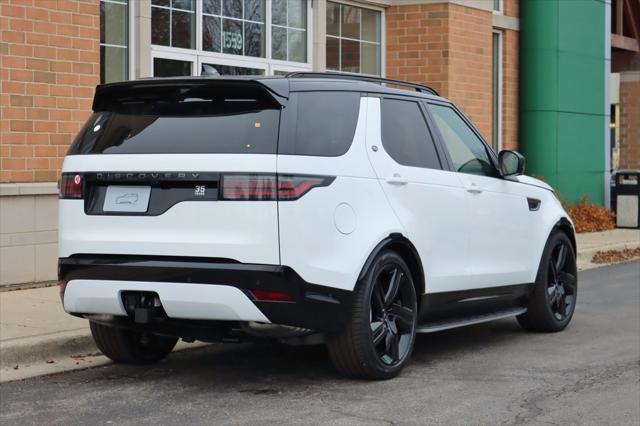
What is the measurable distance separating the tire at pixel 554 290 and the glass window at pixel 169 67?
5.99 metres

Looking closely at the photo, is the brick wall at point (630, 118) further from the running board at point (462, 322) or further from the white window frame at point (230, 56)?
the running board at point (462, 322)

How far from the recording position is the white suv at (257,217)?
6500mm

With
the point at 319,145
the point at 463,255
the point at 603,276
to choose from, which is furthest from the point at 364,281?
the point at 603,276

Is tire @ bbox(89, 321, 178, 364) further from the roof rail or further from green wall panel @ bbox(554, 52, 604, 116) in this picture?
green wall panel @ bbox(554, 52, 604, 116)

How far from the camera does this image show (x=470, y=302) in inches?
321

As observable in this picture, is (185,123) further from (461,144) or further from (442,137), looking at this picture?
(461,144)

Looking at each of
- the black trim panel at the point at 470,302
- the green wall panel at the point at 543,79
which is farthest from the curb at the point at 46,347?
the green wall panel at the point at 543,79

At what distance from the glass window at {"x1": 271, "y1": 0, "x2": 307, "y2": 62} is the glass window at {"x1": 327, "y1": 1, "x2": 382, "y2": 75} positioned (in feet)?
2.62

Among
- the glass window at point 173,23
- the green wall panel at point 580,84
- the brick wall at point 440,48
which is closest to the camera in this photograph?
the glass window at point 173,23

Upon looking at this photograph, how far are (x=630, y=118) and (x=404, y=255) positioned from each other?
2428cm

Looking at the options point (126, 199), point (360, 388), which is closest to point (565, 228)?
point (360, 388)

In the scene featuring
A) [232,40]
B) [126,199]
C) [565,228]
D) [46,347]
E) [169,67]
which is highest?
[232,40]

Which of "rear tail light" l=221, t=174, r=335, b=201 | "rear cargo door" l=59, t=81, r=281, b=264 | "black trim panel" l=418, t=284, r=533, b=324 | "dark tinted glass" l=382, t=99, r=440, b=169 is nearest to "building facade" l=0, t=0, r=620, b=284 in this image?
"rear cargo door" l=59, t=81, r=281, b=264

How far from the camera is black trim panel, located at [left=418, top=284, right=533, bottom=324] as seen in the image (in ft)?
25.3
